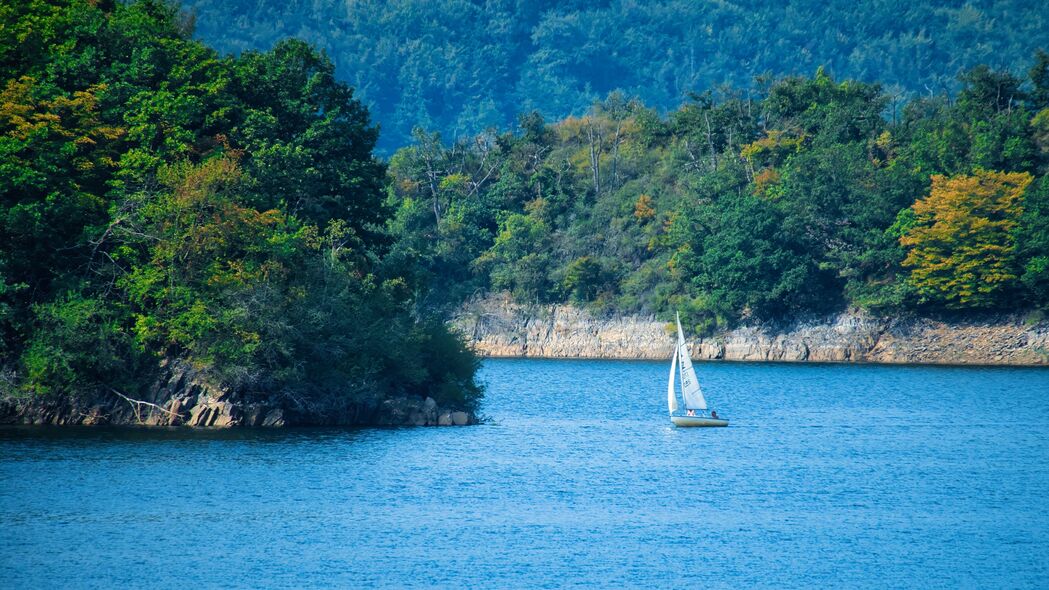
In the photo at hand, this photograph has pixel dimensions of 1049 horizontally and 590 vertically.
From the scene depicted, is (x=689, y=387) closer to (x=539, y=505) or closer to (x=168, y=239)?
(x=539, y=505)

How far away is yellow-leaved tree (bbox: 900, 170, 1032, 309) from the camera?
93.5m

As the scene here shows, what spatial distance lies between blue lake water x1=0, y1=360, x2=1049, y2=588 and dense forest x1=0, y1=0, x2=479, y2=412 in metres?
2.89

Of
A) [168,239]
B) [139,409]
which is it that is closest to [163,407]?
[139,409]

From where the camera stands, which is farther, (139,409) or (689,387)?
(689,387)

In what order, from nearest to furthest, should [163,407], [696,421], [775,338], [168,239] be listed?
1. [163,407]
2. [168,239]
3. [696,421]
4. [775,338]

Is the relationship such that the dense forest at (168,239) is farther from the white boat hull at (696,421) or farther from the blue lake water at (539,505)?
the white boat hull at (696,421)

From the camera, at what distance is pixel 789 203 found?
103 m

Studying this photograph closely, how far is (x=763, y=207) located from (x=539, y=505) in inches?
2626

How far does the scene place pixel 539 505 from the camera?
38594 mm

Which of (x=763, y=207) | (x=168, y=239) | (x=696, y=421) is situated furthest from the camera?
(x=763, y=207)

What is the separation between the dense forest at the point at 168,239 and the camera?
49.0 meters

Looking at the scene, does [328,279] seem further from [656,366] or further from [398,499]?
[656,366]

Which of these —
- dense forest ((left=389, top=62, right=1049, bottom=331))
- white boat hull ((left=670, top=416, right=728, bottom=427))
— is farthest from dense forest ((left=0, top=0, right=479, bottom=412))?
dense forest ((left=389, top=62, right=1049, bottom=331))

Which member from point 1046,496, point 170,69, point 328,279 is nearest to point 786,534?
point 1046,496
